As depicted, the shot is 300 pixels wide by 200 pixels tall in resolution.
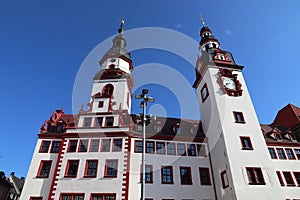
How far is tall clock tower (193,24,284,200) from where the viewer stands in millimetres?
22922

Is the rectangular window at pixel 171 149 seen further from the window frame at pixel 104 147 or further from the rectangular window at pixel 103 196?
the rectangular window at pixel 103 196

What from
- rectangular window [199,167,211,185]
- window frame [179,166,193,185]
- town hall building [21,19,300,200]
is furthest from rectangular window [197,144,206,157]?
window frame [179,166,193,185]

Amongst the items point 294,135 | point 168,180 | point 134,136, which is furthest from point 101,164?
point 294,135

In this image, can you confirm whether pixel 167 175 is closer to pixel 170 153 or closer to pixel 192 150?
pixel 170 153

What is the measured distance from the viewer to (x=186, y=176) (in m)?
26.8

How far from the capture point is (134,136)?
28484mm

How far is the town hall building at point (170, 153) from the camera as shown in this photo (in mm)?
23812

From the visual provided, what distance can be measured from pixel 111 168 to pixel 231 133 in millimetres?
15607

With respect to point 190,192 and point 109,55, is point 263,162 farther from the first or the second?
point 109,55

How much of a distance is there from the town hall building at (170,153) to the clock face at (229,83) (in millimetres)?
101

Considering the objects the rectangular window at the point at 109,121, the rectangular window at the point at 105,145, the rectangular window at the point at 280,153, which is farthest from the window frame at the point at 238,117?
the rectangular window at the point at 105,145

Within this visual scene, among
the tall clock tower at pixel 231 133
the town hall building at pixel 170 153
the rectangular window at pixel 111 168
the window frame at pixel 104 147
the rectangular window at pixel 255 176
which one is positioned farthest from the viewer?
the window frame at pixel 104 147

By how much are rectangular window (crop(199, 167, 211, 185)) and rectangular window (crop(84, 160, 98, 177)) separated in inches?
525

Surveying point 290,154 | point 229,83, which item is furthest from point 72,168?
point 290,154
